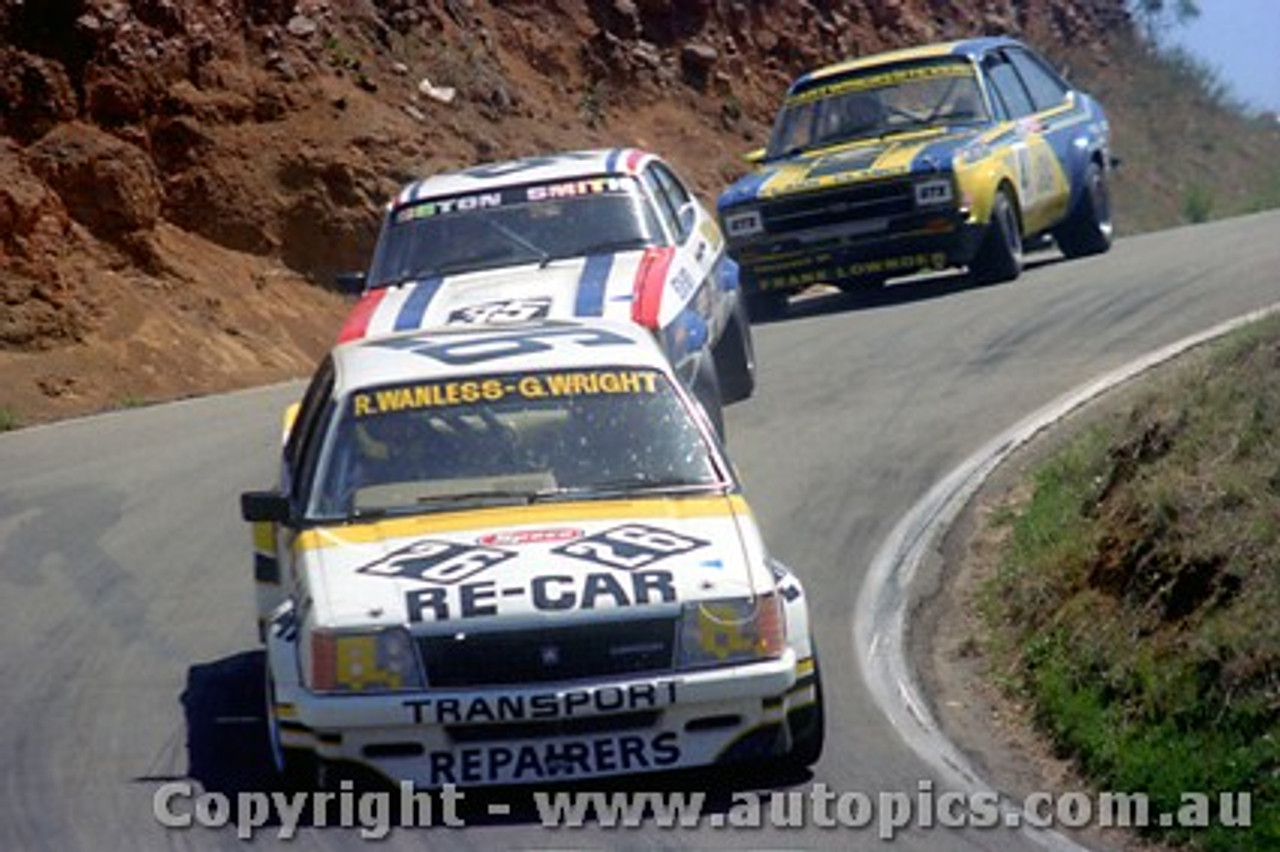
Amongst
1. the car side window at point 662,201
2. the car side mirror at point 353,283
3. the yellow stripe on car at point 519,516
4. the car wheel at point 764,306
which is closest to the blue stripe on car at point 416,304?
the car side mirror at point 353,283

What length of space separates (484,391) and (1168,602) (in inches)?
99.2

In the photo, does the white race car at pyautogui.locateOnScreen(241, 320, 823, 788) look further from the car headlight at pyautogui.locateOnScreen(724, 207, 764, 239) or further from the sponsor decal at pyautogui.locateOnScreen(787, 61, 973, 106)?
the sponsor decal at pyautogui.locateOnScreen(787, 61, 973, 106)

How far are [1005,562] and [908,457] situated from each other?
2411 millimetres

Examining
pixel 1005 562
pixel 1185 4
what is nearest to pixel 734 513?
pixel 1005 562

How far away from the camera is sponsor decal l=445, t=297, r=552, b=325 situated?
1252 centimetres

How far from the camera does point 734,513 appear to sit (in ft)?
27.6

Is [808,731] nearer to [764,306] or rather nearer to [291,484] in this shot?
[291,484]

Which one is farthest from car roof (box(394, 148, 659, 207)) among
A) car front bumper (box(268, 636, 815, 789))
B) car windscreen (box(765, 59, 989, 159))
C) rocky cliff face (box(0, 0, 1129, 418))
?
car front bumper (box(268, 636, 815, 789))

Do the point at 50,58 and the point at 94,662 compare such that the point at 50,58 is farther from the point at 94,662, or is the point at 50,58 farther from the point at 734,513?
the point at 734,513

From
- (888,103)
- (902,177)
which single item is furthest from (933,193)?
(888,103)

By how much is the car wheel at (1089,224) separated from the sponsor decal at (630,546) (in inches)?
546

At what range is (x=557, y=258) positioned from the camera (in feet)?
44.8

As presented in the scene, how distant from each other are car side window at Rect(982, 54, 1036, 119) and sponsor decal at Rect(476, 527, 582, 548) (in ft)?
40.9

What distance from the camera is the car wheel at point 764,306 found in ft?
64.8
